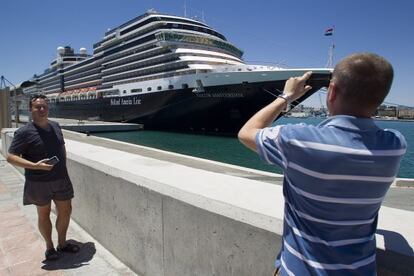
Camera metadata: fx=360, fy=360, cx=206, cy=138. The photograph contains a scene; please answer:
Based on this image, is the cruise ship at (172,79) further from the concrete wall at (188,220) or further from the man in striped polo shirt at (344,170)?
the man in striped polo shirt at (344,170)

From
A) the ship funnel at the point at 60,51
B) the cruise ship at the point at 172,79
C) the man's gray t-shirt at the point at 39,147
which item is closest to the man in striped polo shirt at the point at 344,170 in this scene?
the man's gray t-shirt at the point at 39,147

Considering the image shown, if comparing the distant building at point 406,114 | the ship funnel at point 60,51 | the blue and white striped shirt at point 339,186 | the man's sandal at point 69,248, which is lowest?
the distant building at point 406,114

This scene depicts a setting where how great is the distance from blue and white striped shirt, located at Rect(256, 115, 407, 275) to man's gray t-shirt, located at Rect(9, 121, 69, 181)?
280cm

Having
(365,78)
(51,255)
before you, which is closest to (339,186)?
(365,78)

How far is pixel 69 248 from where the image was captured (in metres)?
3.62

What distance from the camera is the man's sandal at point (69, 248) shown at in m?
3.59

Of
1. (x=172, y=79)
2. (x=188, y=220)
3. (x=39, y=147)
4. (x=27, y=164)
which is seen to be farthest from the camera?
(x=172, y=79)

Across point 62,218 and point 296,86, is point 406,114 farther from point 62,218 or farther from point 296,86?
point 296,86

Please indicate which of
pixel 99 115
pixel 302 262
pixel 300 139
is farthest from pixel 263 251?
pixel 99 115

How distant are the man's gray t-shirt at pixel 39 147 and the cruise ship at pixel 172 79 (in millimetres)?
16779

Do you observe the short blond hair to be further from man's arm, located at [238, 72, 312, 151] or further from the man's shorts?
the man's shorts

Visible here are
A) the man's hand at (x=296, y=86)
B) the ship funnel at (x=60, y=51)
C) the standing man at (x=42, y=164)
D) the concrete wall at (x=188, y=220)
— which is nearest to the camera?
the man's hand at (x=296, y=86)

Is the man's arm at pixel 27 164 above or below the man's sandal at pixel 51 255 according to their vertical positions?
above

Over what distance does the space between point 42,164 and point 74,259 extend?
0.98m
